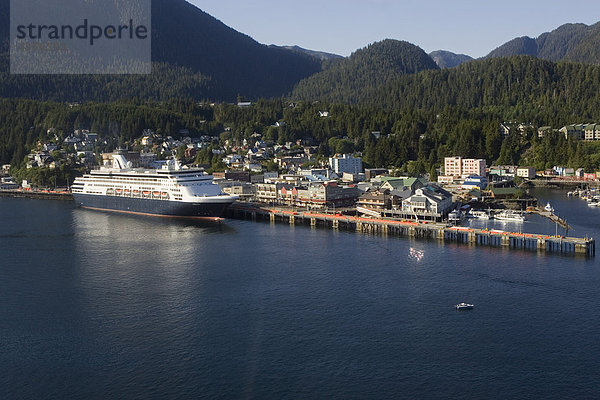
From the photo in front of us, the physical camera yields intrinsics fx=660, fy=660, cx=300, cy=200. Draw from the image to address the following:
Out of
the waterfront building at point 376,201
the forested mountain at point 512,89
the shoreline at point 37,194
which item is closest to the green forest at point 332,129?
the forested mountain at point 512,89

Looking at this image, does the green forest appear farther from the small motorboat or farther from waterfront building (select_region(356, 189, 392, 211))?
the small motorboat

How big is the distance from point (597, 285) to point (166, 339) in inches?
802

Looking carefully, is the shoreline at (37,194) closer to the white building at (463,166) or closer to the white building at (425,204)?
the white building at (425,204)

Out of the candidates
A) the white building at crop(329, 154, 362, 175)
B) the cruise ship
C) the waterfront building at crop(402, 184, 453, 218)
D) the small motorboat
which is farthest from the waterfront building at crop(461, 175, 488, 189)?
the small motorboat

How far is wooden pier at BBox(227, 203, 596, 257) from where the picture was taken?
132 ft

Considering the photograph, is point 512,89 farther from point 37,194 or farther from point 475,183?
point 37,194

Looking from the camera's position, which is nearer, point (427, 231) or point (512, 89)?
point (427, 231)

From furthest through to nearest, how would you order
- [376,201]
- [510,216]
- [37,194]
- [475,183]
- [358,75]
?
[358,75], [37,194], [475,183], [376,201], [510,216]

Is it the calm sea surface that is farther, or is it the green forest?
the green forest

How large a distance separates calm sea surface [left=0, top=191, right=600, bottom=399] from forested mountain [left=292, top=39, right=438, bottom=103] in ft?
421

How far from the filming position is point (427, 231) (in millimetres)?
47031

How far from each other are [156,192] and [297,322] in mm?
36420

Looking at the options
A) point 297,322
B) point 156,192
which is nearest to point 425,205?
point 156,192

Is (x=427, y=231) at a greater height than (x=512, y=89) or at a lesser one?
lesser
